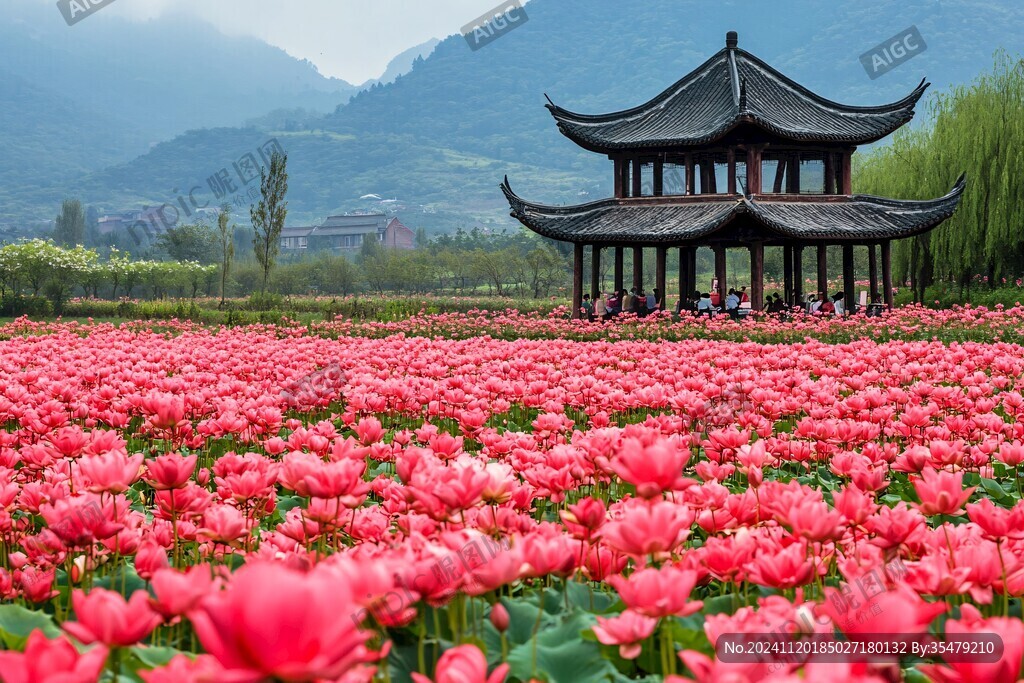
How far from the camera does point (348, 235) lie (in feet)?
535

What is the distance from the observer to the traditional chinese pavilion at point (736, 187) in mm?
25125

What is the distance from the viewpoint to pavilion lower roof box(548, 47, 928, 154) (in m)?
26.4

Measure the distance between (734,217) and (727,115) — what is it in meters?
4.43

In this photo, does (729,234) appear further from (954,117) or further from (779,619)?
(779,619)

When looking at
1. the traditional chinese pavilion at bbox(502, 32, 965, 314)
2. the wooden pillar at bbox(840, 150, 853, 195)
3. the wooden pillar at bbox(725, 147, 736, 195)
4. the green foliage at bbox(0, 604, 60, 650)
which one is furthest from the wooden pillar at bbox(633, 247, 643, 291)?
the green foliage at bbox(0, 604, 60, 650)

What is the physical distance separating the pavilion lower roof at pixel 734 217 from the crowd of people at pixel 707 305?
5.71 feet

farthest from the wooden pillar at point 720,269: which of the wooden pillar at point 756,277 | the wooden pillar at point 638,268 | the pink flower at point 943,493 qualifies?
the pink flower at point 943,493

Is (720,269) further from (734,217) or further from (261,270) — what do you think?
(261,270)

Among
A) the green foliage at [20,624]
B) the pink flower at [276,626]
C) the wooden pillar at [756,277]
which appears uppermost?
the wooden pillar at [756,277]

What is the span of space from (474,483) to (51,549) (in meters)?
1.43

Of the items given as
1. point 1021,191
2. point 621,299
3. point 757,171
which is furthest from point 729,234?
point 1021,191

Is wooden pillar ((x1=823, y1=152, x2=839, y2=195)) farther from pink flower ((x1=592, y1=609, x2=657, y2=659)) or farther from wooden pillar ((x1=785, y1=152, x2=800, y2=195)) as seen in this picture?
pink flower ((x1=592, y1=609, x2=657, y2=659))

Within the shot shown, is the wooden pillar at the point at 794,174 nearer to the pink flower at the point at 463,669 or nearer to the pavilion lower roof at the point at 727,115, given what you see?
the pavilion lower roof at the point at 727,115

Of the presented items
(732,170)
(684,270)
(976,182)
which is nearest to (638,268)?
(684,270)
